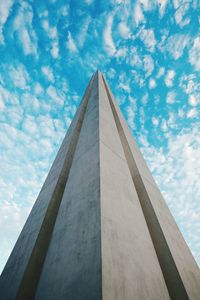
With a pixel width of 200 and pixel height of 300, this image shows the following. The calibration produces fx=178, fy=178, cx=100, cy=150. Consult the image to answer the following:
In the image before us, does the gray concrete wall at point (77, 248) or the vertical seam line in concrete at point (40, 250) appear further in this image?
the vertical seam line in concrete at point (40, 250)

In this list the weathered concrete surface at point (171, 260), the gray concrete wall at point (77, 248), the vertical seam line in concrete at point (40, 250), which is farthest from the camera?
the weathered concrete surface at point (171, 260)

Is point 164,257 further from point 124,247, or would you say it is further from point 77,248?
point 77,248

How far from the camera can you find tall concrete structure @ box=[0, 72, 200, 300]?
1.93 meters

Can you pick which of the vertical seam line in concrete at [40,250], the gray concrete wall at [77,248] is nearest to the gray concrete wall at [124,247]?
the gray concrete wall at [77,248]

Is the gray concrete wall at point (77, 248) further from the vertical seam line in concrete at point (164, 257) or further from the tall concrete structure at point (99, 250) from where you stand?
the vertical seam line in concrete at point (164, 257)

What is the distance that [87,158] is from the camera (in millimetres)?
3871

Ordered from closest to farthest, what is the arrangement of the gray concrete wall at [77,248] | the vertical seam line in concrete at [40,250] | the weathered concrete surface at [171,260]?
1. the gray concrete wall at [77,248]
2. the vertical seam line in concrete at [40,250]
3. the weathered concrete surface at [171,260]

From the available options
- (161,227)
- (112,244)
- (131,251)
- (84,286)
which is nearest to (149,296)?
(131,251)

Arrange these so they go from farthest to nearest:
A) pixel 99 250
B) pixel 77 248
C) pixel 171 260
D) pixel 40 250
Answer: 1. pixel 40 250
2. pixel 171 260
3. pixel 77 248
4. pixel 99 250

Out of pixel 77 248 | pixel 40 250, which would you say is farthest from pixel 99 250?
pixel 40 250

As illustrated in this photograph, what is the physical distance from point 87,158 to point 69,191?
798 mm

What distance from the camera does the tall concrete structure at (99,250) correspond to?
1.93m

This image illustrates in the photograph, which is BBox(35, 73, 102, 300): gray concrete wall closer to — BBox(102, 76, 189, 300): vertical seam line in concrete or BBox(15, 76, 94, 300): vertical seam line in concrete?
BBox(15, 76, 94, 300): vertical seam line in concrete

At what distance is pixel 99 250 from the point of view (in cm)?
197
